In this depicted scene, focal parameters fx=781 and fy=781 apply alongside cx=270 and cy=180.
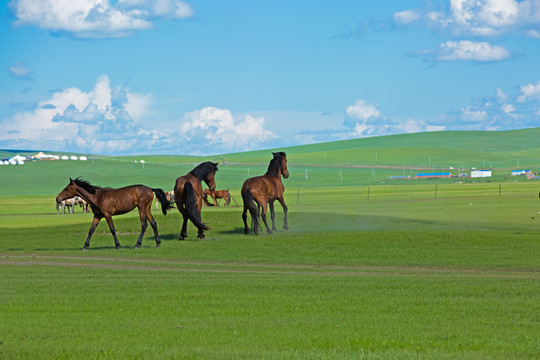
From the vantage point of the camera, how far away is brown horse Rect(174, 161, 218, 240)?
29.2m

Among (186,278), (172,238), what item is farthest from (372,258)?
(172,238)

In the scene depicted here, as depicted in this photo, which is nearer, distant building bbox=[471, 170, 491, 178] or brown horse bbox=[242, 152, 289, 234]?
brown horse bbox=[242, 152, 289, 234]

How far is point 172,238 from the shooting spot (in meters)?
32.5

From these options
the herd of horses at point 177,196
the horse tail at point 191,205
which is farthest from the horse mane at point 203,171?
the horse tail at point 191,205

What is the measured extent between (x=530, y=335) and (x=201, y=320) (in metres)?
4.75

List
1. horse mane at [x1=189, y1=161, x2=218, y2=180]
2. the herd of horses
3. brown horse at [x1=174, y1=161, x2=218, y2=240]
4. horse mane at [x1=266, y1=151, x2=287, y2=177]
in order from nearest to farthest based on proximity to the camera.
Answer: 1. the herd of horses
2. brown horse at [x1=174, y1=161, x2=218, y2=240]
3. horse mane at [x1=189, y1=161, x2=218, y2=180]
4. horse mane at [x1=266, y1=151, x2=287, y2=177]

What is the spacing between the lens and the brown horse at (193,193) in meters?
29.2

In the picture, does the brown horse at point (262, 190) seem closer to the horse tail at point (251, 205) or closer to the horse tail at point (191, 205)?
the horse tail at point (251, 205)

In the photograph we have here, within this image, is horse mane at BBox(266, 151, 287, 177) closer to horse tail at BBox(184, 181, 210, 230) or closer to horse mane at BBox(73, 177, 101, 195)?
horse tail at BBox(184, 181, 210, 230)

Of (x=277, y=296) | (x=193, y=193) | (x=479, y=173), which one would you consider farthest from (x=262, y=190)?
(x=479, y=173)

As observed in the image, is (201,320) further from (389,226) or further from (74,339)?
(389,226)

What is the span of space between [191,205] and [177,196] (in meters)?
1.04

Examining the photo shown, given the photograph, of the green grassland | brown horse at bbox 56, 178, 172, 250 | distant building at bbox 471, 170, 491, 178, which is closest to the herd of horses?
brown horse at bbox 56, 178, 172, 250

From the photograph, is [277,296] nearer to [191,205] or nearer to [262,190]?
[191,205]
